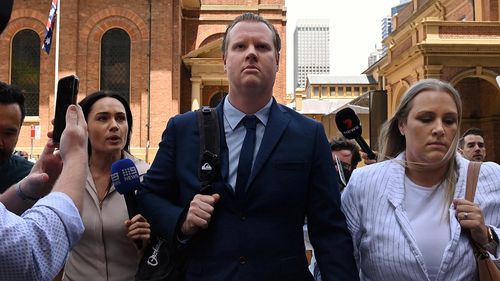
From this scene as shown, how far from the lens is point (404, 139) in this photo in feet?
10.1

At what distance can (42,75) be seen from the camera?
26.4 m

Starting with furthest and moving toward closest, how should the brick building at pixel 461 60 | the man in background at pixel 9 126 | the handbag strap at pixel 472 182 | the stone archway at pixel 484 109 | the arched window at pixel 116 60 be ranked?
the arched window at pixel 116 60, the stone archway at pixel 484 109, the brick building at pixel 461 60, the man in background at pixel 9 126, the handbag strap at pixel 472 182

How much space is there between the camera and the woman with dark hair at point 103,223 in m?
3.33

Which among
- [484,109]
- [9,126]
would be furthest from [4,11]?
[484,109]

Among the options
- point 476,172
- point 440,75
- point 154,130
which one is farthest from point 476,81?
point 476,172

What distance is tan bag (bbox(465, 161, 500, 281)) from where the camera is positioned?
245cm

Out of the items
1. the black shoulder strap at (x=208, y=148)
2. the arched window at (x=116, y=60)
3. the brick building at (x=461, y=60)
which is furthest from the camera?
the arched window at (x=116, y=60)

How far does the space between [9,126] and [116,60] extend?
24.8 meters

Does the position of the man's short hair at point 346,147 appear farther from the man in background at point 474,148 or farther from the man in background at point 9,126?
the man in background at point 9,126

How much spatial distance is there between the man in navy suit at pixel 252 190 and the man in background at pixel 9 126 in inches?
38.5

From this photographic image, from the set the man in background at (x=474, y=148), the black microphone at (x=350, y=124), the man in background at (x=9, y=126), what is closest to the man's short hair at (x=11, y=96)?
the man in background at (x=9, y=126)

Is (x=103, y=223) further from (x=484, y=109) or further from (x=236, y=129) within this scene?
(x=484, y=109)

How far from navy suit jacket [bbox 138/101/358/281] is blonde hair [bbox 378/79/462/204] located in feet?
1.81

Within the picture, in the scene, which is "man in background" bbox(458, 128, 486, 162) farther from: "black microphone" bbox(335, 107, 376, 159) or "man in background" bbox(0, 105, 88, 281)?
"man in background" bbox(0, 105, 88, 281)
